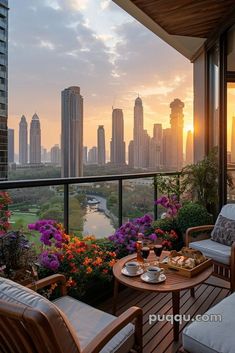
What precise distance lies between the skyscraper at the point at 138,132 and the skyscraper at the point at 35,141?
1.80 metres

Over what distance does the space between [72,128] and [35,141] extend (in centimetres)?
62

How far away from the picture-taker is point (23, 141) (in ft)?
11.7

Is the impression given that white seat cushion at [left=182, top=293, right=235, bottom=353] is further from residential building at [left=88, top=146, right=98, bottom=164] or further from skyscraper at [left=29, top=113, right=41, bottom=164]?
residential building at [left=88, top=146, right=98, bottom=164]

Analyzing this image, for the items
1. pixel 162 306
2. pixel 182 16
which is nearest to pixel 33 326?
pixel 162 306

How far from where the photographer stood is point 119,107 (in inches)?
203

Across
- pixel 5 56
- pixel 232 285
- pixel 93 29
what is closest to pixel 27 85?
pixel 5 56

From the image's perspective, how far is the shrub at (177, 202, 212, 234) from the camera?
428 centimetres

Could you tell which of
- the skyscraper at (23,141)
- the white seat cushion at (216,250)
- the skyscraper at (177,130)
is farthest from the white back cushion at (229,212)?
the skyscraper at (23,141)

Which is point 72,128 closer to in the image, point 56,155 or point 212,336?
point 56,155

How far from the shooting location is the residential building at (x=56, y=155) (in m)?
3.57

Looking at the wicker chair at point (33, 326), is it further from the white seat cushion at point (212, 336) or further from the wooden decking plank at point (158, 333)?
the wooden decking plank at point (158, 333)

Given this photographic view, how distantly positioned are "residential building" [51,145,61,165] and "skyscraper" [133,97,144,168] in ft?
5.06

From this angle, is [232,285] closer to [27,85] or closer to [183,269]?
[183,269]

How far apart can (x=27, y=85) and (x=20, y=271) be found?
11.7 feet
